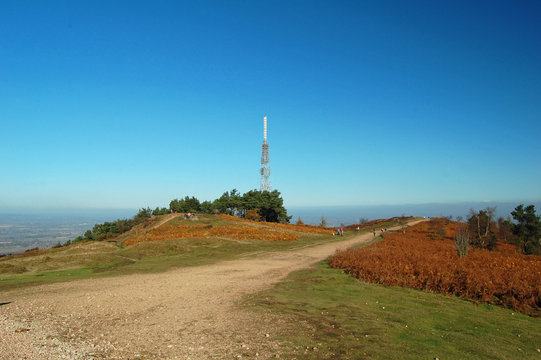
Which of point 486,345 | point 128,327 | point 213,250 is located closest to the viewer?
point 486,345

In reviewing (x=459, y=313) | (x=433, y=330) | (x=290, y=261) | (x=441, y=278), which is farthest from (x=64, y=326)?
(x=290, y=261)

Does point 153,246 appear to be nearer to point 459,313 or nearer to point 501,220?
point 459,313

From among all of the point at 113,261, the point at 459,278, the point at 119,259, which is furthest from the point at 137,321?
the point at 119,259

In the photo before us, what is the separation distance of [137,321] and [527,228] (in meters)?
48.3

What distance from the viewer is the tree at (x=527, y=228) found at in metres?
39.4

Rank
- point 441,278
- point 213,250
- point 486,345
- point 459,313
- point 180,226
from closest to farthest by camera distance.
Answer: point 486,345, point 459,313, point 441,278, point 213,250, point 180,226

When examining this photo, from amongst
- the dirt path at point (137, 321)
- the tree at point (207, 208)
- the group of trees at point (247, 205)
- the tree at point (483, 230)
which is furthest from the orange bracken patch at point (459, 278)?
the tree at point (207, 208)

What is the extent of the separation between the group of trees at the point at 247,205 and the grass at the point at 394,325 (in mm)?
54601

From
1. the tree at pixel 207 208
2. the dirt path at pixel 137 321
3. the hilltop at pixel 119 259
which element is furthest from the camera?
the tree at pixel 207 208

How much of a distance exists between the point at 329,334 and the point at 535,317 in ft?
22.5

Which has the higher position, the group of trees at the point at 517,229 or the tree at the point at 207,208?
the tree at the point at 207,208

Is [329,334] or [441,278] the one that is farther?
[441,278]

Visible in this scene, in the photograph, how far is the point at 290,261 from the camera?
21969 millimetres

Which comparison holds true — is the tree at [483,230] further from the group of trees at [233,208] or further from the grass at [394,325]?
the group of trees at [233,208]
